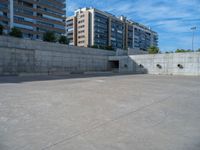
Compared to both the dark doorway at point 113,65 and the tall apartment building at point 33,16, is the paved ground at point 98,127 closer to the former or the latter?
the dark doorway at point 113,65

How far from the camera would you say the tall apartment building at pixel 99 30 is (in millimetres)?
73750

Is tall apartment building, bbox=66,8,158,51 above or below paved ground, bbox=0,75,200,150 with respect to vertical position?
above

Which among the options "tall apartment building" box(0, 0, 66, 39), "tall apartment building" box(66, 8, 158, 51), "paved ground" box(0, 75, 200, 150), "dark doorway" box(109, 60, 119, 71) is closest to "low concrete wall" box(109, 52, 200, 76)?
"dark doorway" box(109, 60, 119, 71)

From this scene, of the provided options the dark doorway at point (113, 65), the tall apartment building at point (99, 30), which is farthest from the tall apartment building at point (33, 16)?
the dark doorway at point (113, 65)

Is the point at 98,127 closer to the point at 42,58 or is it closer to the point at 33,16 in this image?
the point at 42,58

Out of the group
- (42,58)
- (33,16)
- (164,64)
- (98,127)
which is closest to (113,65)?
(164,64)

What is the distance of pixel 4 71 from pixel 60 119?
16420 mm

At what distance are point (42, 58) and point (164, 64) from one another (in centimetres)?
1676

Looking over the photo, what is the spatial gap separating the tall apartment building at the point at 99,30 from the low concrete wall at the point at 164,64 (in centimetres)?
4086

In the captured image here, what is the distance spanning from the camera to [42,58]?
803 inches

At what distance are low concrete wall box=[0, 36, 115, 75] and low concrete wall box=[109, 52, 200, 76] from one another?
5.40 m

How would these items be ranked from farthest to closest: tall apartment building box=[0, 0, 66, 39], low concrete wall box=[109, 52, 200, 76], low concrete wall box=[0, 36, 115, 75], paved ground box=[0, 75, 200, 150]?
tall apartment building box=[0, 0, 66, 39], low concrete wall box=[109, 52, 200, 76], low concrete wall box=[0, 36, 115, 75], paved ground box=[0, 75, 200, 150]

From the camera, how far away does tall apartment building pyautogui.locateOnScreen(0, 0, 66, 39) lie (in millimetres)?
43188

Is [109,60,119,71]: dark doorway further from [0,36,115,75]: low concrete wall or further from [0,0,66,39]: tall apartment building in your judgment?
[0,0,66,39]: tall apartment building
